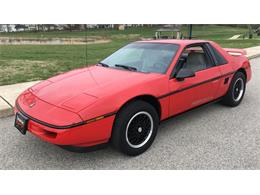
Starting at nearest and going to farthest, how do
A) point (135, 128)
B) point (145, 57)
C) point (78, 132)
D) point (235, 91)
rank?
point (78, 132)
point (135, 128)
point (145, 57)
point (235, 91)

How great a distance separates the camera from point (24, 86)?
581cm

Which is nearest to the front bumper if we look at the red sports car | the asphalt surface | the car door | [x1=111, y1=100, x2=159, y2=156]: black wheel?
the red sports car

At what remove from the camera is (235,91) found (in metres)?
4.79

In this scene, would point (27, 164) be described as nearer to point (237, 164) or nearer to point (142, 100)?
point (142, 100)

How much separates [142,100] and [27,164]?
1.53 meters

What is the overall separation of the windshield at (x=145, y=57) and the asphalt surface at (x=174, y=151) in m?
0.97

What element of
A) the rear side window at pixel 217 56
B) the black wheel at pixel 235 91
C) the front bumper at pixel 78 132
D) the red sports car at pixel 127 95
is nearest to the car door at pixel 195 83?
the red sports car at pixel 127 95

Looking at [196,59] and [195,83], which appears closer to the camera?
[195,83]

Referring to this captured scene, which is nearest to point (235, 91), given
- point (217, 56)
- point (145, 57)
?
point (217, 56)

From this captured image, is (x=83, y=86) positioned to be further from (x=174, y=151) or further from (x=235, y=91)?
(x=235, y=91)

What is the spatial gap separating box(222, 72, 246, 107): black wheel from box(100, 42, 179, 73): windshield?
59.4 inches

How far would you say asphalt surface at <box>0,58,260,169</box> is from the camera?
290 cm

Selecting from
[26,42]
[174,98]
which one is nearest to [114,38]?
[26,42]

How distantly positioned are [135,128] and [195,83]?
1.23 m
